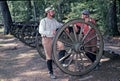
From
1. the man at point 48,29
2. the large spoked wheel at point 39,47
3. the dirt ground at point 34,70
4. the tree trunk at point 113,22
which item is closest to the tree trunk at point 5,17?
the tree trunk at point 113,22

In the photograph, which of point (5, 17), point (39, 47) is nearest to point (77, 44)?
point (39, 47)

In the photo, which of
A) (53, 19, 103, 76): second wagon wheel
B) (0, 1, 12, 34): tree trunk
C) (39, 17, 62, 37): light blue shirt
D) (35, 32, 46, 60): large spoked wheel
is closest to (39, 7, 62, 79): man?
(39, 17, 62, 37): light blue shirt

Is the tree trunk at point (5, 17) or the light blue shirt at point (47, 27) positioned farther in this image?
the tree trunk at point (5, 17)

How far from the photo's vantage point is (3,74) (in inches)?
349

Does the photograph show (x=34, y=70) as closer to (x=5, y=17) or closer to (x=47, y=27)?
(x=47, y=27)

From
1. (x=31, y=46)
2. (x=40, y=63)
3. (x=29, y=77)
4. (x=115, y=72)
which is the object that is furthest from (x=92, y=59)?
(x=31, y=46)

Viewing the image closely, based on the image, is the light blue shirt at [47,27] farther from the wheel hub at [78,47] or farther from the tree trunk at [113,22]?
the tree trunk at [113,22]

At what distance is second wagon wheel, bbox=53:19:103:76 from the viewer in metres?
6.87

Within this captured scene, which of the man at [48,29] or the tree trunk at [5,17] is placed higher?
the man at [48,29]

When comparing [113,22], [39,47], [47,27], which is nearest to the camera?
[47,27]

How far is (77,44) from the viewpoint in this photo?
7.02 m

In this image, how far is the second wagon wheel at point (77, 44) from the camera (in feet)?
22.5

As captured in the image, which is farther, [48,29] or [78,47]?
[48,29]

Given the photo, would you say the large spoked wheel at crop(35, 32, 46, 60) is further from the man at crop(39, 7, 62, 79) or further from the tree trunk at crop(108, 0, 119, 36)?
the tree trunk at crop(108, 0, 119, 36)
